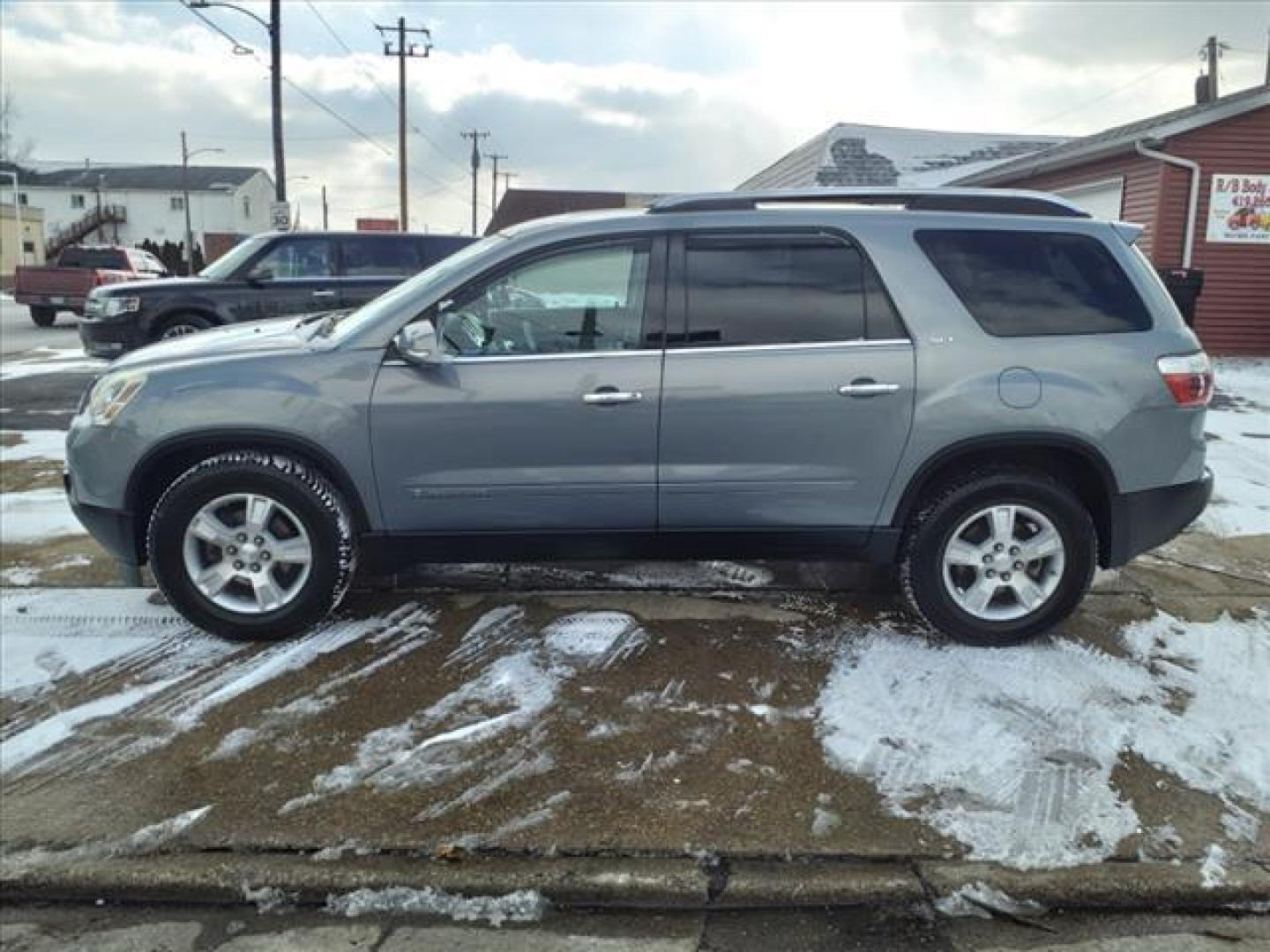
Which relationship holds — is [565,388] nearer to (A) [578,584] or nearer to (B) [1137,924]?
(A) [578,584]

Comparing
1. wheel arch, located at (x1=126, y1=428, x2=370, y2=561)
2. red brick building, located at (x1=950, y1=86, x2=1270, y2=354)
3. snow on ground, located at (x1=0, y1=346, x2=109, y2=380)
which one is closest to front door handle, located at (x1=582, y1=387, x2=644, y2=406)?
wheel arch, located at (x1=126, y1=428, x2=370, y2=561)

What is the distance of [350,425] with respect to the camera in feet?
13.4

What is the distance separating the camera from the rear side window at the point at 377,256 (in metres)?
10.7

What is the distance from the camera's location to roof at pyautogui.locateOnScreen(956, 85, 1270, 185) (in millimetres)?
13398

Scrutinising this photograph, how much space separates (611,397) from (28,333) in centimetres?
2019

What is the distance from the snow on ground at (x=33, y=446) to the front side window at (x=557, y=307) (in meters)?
4.84

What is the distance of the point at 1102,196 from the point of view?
50.5 ft

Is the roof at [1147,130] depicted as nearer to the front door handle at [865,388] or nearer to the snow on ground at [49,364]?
the front door handle at [865,388]

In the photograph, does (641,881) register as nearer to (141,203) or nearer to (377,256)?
(377,256)

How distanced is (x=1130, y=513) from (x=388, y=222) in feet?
153

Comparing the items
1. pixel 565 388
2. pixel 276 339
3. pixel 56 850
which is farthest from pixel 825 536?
pixel 56 850

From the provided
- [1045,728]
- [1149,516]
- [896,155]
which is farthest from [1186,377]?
[896,155]

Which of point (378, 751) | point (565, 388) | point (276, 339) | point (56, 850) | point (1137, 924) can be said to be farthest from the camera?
point (276, 339)

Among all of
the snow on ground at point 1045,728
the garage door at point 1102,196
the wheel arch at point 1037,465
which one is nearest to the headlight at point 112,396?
the snow on ground at point 1045,728
